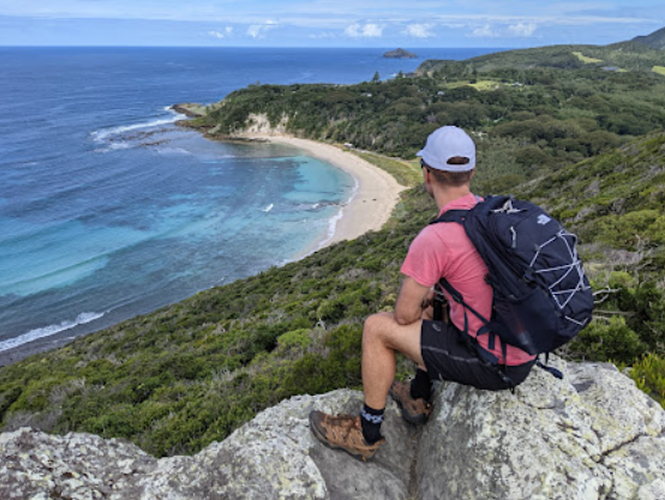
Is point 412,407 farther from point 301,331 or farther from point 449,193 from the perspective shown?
point 301,331

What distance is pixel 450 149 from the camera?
113 inches

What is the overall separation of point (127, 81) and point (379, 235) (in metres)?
144

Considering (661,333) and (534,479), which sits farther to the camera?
(661,333)

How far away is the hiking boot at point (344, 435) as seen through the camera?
11.1 feet

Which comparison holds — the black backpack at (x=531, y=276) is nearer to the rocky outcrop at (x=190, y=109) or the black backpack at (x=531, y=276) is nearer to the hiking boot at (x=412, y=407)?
the hiking boot at (x=412, y=407)

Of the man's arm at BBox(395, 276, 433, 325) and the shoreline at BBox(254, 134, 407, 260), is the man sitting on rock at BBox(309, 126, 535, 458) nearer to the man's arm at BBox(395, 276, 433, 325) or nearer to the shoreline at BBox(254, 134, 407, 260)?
the man's arm at BBox(395, 276, 433, 325)

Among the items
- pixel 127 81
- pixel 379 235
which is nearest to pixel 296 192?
pixel 379 235

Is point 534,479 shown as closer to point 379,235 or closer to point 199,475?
point 199,475

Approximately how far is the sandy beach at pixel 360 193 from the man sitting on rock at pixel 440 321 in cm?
2976

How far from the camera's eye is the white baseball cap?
2855mm

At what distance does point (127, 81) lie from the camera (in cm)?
14075

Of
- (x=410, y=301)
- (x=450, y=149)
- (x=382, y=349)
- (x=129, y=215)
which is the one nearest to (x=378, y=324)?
(x=382, y=349)

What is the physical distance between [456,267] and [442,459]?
1454mm

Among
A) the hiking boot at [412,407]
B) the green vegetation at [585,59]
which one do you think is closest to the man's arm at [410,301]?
the hiking boot at [412,407]
